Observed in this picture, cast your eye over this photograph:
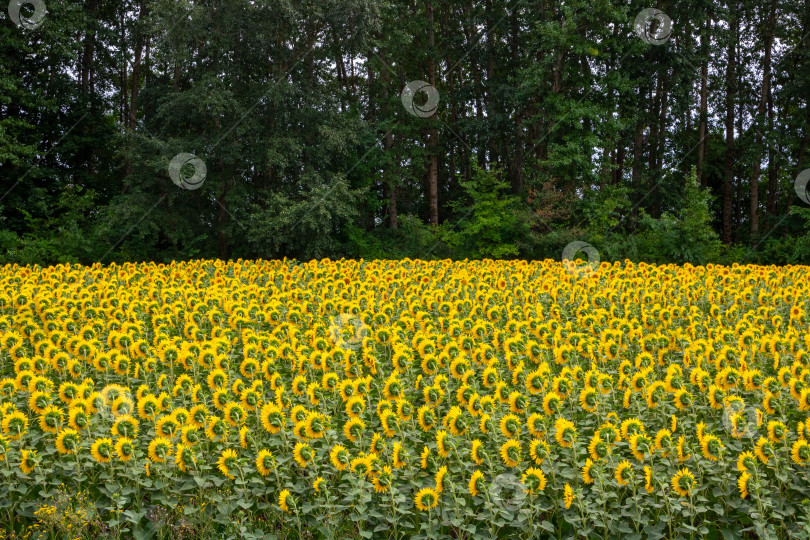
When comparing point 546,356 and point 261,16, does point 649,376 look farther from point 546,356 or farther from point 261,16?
point 261,16

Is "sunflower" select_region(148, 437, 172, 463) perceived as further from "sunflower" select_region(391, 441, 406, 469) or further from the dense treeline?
the dense treeline

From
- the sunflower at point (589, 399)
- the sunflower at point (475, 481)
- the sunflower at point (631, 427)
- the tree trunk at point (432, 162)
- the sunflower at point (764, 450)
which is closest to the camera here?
the sunflower at point (475, 481)

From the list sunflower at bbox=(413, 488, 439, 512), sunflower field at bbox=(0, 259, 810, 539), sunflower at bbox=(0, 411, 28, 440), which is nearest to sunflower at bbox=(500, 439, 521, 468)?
sunflower field at bbox=(0, 259, 810, 539)

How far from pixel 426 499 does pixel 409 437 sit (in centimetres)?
90

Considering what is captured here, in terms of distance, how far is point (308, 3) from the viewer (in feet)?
58.2

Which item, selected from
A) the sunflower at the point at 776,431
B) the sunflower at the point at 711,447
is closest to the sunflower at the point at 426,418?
the sunflower at the point at 711,447

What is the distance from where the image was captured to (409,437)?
13.4ft

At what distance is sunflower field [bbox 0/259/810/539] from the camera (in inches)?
130

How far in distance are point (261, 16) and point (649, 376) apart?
54.2ft

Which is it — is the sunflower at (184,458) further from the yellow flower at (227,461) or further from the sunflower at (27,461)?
the sunflower at (27,461)

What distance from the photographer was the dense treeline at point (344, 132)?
17.6 meters

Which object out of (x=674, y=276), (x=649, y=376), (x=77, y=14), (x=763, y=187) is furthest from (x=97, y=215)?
(x=763, y=187)

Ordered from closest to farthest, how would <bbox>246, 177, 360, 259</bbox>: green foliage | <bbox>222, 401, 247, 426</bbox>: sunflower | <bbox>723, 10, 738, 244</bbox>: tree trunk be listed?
<bbox>222, 401, 247, 426</bbox>: sunflower < <bbox>246, 177, 360, 259</bbox>: green foliage < <bbox>723, 10, 738, 244</bbox>: tree trunk

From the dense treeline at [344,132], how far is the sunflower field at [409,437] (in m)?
11.5
